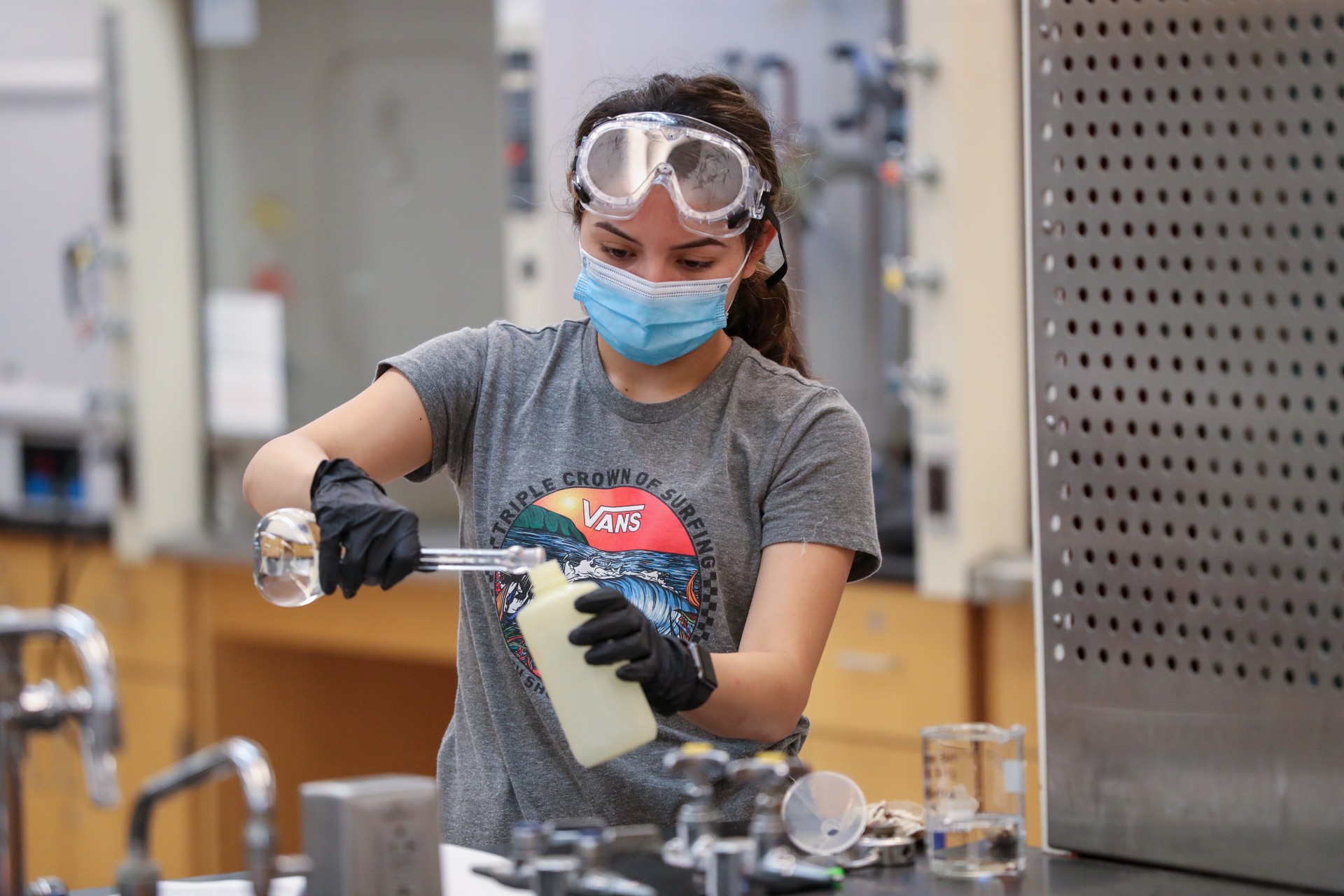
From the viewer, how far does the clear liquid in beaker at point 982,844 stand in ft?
3.91

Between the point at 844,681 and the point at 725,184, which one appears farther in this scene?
the point at 844,681

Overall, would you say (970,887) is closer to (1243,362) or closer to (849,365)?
(1243,362)

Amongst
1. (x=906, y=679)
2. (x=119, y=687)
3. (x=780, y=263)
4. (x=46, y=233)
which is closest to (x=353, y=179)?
(x=46, y=233)

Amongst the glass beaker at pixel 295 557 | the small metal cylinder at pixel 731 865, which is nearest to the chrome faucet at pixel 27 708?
the glass beaker at pixel 295 557

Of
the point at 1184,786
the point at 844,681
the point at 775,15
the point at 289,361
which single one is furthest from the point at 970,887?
the point at 289,361

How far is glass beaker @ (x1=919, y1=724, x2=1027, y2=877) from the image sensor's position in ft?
3.92

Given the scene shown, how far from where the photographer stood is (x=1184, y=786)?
1220mm

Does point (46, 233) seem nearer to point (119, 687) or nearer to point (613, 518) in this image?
point (119, 687)

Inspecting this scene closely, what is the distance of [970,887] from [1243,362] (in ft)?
1.54

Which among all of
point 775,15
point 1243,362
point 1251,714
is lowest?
point 1251,714

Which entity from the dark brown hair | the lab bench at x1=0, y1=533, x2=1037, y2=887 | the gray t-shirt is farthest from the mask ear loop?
the lab bench at x1=0, y1=533, x2=1037, y2=887

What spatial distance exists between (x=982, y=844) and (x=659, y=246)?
597 millimetres

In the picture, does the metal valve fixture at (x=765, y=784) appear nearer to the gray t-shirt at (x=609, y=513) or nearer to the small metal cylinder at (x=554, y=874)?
the small metal cylinder at (x=554, y=874)

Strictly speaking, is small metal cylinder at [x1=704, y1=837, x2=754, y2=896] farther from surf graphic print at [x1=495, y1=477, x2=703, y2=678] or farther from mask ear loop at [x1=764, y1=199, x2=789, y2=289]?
mask ear loop at [x1=764, y1=199, x2=789, y2=289]
